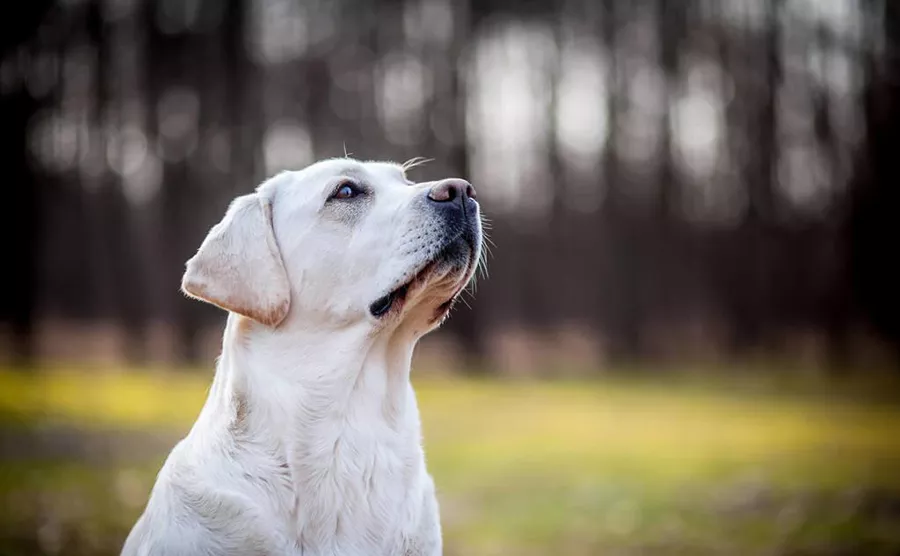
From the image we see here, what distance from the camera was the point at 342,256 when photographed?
3.61 meters

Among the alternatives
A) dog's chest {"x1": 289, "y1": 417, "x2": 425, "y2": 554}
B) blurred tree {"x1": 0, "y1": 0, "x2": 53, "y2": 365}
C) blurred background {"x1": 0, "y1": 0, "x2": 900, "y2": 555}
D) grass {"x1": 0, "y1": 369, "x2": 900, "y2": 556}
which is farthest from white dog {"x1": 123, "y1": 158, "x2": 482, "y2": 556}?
blurred tree {"x1": 0, "y1": 0, "x2": 53, "y2": 365}

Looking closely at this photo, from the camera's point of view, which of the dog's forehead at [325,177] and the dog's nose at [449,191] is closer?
the dog's nose at [449,191]

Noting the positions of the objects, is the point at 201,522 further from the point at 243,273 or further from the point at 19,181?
the point at 19,181

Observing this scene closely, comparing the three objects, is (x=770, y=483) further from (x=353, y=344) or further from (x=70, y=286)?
(x=70, y=286)

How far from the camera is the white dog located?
10.5ft

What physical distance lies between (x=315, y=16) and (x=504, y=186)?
21.1 feet

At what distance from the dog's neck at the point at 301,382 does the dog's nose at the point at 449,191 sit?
646 millimetres

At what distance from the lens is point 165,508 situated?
323 cm

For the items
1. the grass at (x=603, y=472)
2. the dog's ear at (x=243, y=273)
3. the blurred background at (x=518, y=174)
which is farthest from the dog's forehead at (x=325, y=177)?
the blurred background at (x=518, y=174)

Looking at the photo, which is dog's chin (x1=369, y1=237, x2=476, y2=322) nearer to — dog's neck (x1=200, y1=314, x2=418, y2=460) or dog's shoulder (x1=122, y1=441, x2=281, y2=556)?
dog's neck (x1=200, y1=314, x2=418, y2=460)

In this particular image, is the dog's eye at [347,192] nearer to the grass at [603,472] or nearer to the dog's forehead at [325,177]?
the dog's forehead at [325,177]

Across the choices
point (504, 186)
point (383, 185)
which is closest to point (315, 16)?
point (504, 186)

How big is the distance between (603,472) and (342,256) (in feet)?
19.8

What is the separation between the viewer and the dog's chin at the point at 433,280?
3537mm
